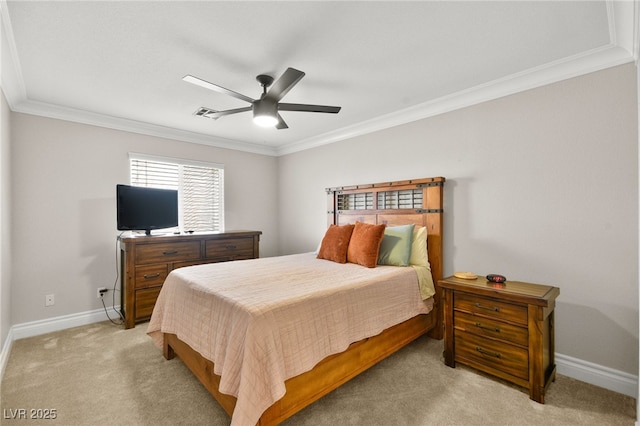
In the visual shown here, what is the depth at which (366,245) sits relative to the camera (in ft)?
9.57

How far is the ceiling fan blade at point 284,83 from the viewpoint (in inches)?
76.5

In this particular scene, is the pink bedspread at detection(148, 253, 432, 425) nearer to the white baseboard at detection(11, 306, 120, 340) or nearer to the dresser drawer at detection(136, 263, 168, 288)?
the dresser drawer at detection(136, 263, 168, 288)

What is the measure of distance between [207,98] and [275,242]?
2906 millimetres

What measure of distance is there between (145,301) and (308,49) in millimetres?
3233

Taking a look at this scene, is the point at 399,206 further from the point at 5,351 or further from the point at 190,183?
the point at 5,351

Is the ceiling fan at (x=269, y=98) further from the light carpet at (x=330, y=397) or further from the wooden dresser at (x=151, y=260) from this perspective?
the light carpet at (x=330, y=397)

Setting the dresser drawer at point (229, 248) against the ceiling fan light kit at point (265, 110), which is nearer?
the ceiling fan light kit at point (265, 110)

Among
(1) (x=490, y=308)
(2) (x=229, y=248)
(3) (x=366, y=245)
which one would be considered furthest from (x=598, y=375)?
(2) (x=229, y=248)

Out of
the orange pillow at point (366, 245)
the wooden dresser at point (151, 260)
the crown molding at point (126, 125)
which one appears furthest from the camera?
the wooden dresser at point (151, 260)

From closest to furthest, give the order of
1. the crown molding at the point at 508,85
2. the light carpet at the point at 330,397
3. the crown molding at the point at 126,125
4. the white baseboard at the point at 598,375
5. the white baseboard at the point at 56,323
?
the light carpet at the point at 330,397 < the white baseboard at the point at 598,375 < the crown molding at the point at 508,85 < the white baseboard at the point at 56,323 < the crown molding at the point at 126,125

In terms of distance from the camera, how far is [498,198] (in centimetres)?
271

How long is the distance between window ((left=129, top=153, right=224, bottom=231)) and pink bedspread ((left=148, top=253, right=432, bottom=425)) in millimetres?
1923

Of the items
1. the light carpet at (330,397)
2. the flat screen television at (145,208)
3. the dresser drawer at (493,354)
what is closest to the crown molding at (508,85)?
the dresser drawer at (493,354)

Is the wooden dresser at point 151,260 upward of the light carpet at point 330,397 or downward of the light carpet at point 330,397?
upward
